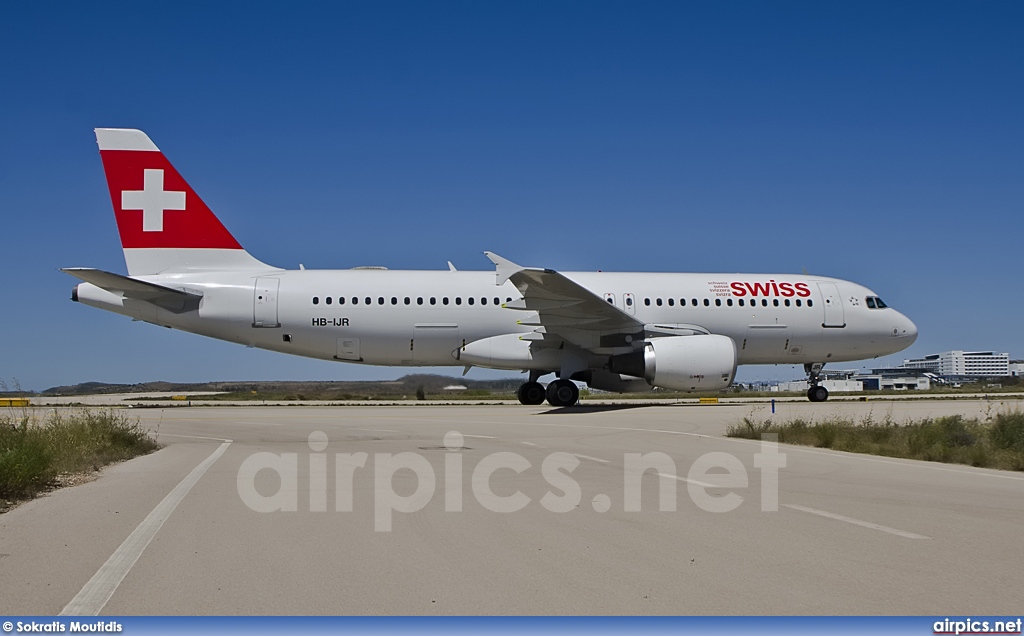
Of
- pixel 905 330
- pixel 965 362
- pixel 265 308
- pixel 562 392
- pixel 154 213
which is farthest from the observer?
pixel 965 362

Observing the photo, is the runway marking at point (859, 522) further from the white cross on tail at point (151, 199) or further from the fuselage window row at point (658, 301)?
the white cross on tail at point (151, 199)

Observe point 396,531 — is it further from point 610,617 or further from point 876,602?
point 876,602

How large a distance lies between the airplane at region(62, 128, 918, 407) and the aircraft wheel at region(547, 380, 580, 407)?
3cm

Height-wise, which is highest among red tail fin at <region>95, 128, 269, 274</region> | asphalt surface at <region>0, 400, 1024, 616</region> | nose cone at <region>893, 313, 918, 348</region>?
red tail fin at <region>95, 128, 269, 274</region>

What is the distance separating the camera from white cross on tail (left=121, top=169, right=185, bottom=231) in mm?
26312

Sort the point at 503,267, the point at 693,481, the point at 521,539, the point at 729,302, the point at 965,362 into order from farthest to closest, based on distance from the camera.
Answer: the point at 965,362 → the point at 729,302 → the point at 503,267 → the point at 693,481 → the point at 521,539

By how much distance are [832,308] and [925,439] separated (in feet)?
51.7

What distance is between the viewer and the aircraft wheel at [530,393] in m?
27.8

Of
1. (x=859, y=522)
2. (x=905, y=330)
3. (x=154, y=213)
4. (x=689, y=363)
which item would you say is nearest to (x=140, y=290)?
Result: (x=154, y=213)

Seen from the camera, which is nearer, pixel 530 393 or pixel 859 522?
pixel 859 522

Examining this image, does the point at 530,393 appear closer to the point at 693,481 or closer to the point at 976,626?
the point at 693,481

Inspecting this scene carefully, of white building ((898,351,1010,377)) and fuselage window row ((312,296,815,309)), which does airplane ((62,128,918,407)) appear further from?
white building ((898,351,1010,377))

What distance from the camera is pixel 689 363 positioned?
23516mm

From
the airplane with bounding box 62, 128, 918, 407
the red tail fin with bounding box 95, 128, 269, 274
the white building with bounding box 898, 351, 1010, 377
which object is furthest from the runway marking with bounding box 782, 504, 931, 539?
the white building with bounding box 898, 351, 1010, 377
